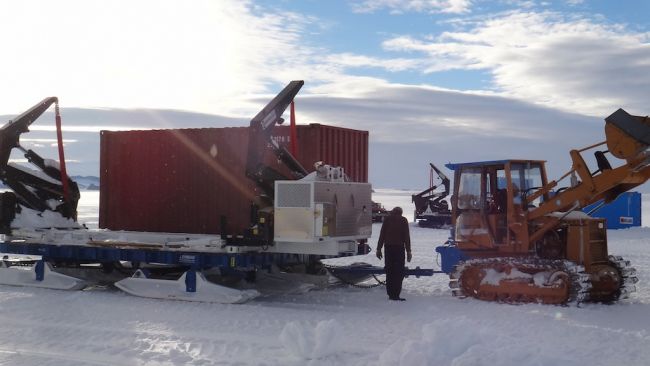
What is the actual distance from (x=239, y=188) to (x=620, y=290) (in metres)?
6.75

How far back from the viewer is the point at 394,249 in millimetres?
11375

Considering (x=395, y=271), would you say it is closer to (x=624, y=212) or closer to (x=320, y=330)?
(x=320, y=330)

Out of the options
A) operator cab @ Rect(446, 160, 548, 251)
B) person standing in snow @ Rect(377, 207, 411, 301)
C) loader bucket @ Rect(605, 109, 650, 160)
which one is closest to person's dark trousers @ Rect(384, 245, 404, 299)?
person standing in snow @ Rect(377, 207, 411, 301)

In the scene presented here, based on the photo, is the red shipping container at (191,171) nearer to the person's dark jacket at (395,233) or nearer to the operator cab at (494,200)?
the person's dark jacket at (395,233)

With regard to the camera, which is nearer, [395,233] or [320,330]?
[320,330]

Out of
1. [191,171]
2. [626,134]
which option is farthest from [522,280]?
[191,171]

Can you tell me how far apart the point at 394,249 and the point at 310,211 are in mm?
1638

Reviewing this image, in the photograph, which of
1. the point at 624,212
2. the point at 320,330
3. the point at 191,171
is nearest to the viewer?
the point at 320,330

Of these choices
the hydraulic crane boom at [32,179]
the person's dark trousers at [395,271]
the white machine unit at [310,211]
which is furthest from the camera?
the hydraulic crane boom at [32,179]

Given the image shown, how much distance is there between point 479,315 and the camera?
A: 9.82 meters

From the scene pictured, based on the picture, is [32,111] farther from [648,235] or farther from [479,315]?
[648,235]

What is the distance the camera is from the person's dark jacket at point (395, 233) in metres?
11.4

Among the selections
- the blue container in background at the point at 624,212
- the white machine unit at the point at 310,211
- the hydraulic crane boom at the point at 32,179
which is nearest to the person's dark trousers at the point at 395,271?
the white machine unit at the point at 310,211

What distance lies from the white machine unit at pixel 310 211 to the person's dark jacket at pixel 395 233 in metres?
0.61
